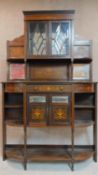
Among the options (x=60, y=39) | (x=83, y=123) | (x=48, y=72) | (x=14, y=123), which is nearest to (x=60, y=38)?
(x=60, y=39)

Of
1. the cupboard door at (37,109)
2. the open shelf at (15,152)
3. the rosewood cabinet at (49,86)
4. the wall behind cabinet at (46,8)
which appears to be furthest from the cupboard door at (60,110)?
the open shelf at (15,152)

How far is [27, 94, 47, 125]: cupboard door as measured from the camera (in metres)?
3.28

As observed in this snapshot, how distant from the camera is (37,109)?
3.29 metres

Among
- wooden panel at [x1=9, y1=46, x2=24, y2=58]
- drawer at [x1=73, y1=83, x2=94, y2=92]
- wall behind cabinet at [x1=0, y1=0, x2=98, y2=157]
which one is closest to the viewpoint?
drawer at [x1=73, y1=83, x2=94, y2=92]

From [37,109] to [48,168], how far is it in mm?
902

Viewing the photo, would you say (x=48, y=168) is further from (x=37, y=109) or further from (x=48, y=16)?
(x=48, y=16)

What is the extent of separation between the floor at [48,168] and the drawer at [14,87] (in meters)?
1.12

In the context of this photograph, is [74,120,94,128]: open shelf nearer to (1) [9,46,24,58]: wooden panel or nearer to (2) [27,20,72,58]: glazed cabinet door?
(2) [27,20,72,58]: glazed cabinet door

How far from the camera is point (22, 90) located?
129 inches

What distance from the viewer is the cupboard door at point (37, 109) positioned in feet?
10.8

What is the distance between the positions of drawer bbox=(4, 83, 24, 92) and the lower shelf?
37.9 inches

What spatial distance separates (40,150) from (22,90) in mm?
1065

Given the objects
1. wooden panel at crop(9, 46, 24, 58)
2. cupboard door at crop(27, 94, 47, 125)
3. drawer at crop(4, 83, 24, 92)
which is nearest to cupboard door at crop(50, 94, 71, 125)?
cupboard door at crop(27, 94, 47, 125)

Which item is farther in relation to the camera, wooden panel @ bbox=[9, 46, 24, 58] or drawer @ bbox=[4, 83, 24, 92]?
wooden panel @ bbox=[9, 46, 24, 58]
